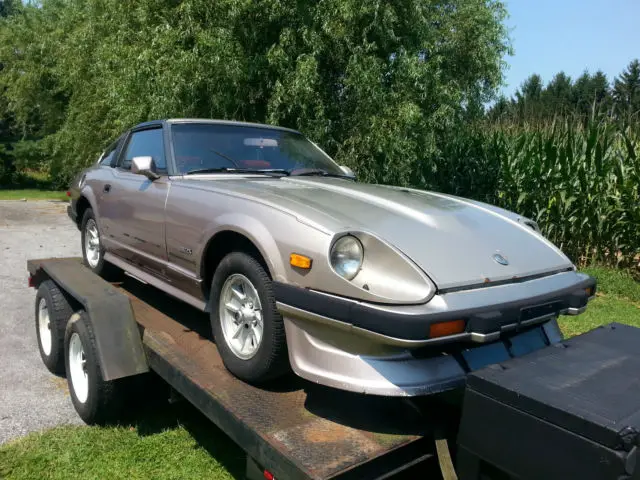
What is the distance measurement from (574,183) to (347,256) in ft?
20.5

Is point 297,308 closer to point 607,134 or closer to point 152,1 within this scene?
point 607,134

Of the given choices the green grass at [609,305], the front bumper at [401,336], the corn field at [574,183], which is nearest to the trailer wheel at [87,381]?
the front bumper at [401,336]

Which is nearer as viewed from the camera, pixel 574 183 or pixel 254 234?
pixel 254 234

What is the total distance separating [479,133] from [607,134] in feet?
6.04

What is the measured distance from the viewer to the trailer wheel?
3.17 meters

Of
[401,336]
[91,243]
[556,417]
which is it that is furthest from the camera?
[91,243]

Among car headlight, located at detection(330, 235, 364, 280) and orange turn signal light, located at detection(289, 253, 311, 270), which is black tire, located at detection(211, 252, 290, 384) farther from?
car headlight, located at detection(330, 235, 364, 280)

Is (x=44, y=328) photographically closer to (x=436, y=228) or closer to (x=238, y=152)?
(x=238, y=152)

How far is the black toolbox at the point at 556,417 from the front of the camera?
4.94ft

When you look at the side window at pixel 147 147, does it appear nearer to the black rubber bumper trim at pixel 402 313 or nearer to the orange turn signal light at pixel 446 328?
the black rubber bumper trim at pixel 402 313

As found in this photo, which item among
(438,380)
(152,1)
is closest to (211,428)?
(438,380)

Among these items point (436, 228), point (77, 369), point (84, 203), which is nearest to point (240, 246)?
point (436, 228)

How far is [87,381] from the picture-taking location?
10.9 ft

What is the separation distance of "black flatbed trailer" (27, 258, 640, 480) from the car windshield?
4.05 feet
